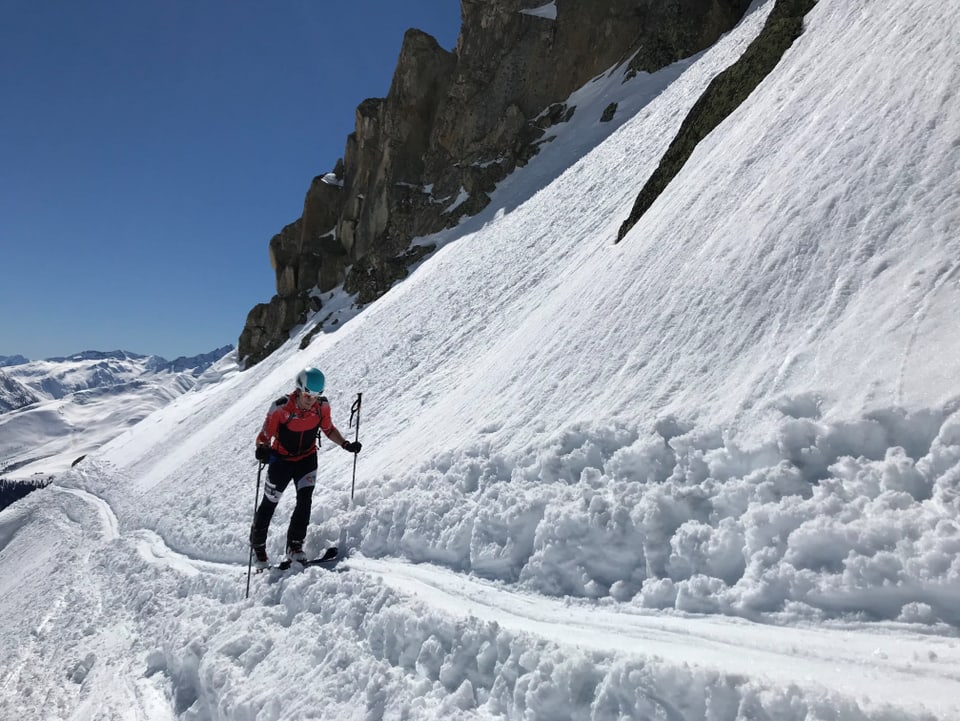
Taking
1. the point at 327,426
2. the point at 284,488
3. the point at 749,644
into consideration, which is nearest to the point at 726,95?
the point at 327,426

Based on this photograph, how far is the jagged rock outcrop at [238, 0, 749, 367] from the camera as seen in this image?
1570 inches

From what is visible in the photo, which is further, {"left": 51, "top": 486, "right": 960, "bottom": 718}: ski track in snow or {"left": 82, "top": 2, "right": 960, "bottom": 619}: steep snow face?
{"left": 82, "top": 2, "right": 960, "bottom": 619}: steep snow face

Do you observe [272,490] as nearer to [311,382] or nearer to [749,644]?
[311,382]

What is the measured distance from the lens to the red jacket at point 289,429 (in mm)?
8336

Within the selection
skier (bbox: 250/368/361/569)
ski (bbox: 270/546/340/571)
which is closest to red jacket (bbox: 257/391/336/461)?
skier (bbox: 250/368/361/569)

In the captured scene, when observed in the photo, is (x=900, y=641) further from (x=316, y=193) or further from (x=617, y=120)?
(x=316, y=193)

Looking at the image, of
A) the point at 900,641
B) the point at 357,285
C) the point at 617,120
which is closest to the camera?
the point at 900,641

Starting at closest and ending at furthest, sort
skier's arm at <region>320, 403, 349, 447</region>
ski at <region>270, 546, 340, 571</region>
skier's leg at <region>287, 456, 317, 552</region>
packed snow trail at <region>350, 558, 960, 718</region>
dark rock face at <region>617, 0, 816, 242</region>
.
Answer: packed snow trail at <region>350, 558, 960, 718</region> < ski at <region>270, 546, 340, 571</region> < skier's leg at <region>287, 456, 317, 552</region> < skier's arm at <region>320, 403, 349, 447</region> < dark rock face at <region>617, 0, 816, 242</region>

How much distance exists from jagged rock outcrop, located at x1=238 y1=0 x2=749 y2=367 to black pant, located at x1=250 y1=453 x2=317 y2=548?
103ft

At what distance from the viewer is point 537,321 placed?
41.8ft

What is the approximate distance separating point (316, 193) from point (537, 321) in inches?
2276

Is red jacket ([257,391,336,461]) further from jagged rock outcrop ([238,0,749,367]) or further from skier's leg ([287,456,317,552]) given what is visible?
jagged rock outcrop ([238,0,749,367])

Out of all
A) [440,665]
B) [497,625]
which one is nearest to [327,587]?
[440,665]

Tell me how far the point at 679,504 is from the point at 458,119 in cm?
4935
